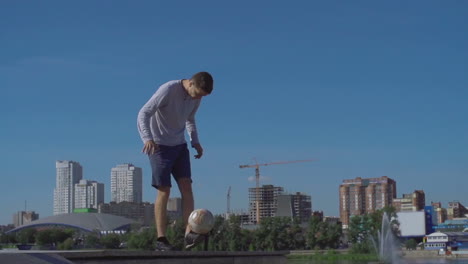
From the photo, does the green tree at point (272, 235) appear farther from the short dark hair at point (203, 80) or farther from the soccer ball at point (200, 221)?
the short dark hair at point (203, 80)

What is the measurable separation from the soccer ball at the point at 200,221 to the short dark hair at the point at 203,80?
1.44 m

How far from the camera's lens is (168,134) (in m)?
7.90

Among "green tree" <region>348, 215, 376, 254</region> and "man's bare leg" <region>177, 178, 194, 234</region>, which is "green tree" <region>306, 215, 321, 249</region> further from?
"man's bare leg" <region>177, 178, 194, 234</region>

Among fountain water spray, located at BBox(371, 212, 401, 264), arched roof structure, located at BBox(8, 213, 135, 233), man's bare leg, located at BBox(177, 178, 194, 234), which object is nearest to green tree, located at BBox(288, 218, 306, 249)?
fountain water spray, located at BBox(371, 212, 401, 264)

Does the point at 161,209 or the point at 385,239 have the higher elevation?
the point at 161,209

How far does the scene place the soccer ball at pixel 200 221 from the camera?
25.3 feet

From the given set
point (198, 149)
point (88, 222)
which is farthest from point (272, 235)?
point (88, 222)

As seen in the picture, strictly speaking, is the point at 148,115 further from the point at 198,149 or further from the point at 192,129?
the point at 198,149

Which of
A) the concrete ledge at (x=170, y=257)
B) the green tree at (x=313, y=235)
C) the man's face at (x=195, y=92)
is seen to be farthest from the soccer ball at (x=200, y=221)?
the green tree at (x=313, y=235)

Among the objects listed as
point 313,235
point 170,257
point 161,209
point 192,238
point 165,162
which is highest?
point 165,162

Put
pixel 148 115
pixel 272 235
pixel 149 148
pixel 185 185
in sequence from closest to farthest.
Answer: pixel 149 148, pixel 148 115, pixel 185 185, pixel 272 235

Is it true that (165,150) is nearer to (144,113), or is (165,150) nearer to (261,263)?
(144,113)

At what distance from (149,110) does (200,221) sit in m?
1.43

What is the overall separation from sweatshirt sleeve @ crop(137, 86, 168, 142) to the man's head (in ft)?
1.05
